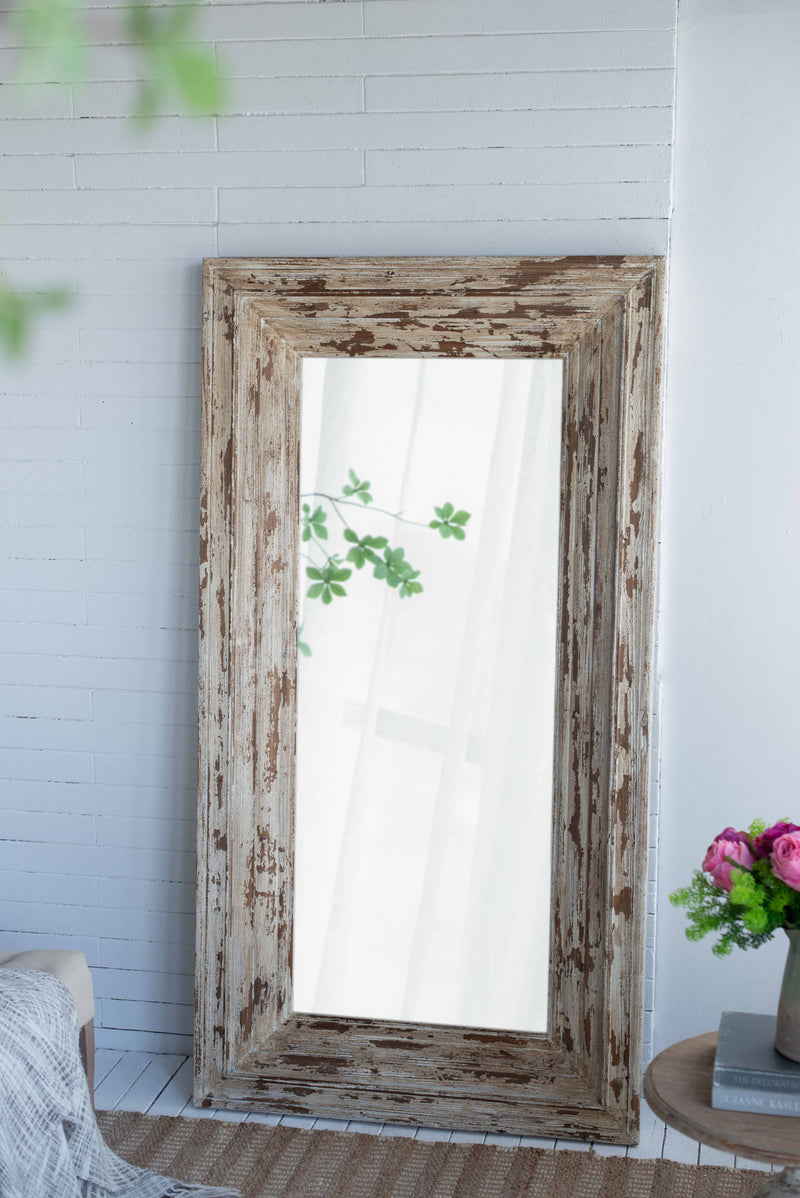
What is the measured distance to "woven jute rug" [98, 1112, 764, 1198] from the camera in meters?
2.32

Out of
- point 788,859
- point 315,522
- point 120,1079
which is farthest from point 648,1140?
point 315,522

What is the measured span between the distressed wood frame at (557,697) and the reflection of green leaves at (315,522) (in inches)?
1.7

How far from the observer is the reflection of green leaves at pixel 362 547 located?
267cm

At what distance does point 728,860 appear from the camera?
6.13 feet

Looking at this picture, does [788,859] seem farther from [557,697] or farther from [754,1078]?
[557,697]

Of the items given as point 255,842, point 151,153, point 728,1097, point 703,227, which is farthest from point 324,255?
point 728,1097

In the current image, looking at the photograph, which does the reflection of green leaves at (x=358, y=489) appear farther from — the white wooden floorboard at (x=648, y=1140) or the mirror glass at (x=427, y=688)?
the white wooden floorboard at (x=648, y=1140)

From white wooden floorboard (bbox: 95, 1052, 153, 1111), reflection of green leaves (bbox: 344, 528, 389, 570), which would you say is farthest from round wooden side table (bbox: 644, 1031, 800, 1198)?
white wooden floorboard (bbox: 95, 1052, 153, 1111)

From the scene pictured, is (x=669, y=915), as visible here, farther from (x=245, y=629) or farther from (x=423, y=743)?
(x=245, y=629)

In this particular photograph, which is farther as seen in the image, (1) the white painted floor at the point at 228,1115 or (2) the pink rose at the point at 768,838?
(1) the white painted floor at the point at 228,1115

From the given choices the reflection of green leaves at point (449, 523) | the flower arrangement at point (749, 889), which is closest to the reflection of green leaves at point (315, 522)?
the reflection of green leaves at point (449, 523)

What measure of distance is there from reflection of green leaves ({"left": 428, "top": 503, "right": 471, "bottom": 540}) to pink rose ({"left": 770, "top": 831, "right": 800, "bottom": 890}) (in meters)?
1.09

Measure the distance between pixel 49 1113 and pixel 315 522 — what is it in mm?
1350

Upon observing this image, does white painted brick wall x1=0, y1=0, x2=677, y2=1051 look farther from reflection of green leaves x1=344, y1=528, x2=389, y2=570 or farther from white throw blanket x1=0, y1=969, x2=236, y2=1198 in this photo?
white throw blanket x1=0, y1=969, x2=236, y2=1198
